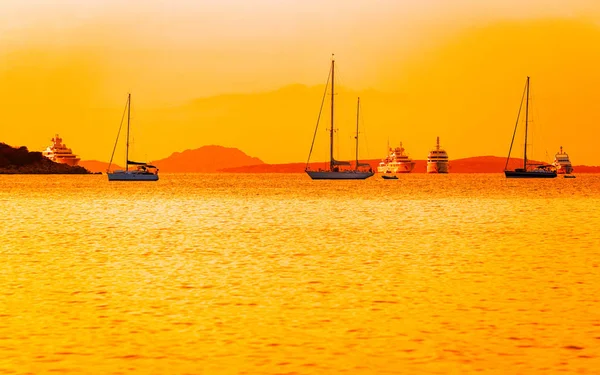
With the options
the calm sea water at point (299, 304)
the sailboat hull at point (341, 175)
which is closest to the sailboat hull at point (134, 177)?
the sailboat hull at point (341, 175)

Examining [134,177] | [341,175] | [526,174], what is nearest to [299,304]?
[341,175]

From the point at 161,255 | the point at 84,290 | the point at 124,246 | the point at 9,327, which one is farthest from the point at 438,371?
the point at 124,246

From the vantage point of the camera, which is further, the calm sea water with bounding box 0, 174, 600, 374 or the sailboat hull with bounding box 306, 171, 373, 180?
the sailboat hull with bounding box 306, 171, 373, 180

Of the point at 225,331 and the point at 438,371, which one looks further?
→ the point at 225,331

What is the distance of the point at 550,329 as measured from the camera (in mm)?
12195

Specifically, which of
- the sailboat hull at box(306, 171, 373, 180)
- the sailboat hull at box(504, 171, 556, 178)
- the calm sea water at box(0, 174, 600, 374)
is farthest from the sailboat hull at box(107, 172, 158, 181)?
the calm sea water at box(0, 174, 600, 374)

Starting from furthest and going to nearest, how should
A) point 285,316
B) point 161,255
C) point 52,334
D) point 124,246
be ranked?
1. point 124,246
2. point 161,255
3. point 285,316
4. point 52,334

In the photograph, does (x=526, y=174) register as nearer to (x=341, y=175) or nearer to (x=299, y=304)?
(x=341, y=175)

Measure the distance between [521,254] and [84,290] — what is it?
44.9 ft

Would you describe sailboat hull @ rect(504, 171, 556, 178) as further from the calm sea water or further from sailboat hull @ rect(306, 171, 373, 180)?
the calm sea water

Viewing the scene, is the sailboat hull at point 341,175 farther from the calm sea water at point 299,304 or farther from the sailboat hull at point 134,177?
the calm sea water at point 299,304

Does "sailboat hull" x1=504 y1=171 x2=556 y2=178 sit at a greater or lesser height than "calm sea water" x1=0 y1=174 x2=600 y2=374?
greater

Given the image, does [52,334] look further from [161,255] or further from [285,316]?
[161,255]

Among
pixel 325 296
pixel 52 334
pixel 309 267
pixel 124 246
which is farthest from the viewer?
pixel 124 246
